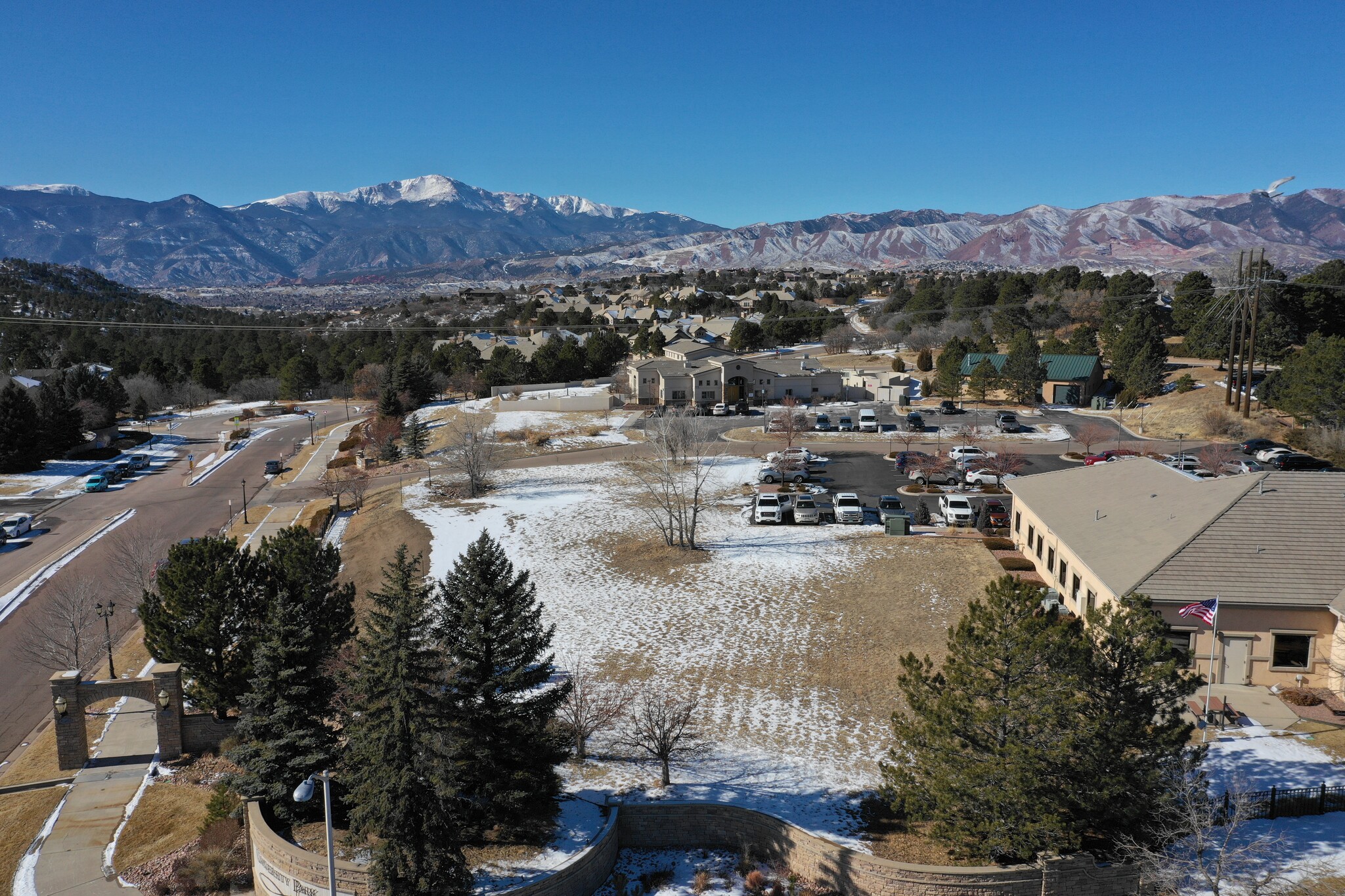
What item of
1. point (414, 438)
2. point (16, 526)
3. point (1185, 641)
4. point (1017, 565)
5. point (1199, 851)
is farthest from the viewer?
point (414, 438)

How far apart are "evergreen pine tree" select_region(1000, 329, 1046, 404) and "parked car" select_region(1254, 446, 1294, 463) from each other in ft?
68.1

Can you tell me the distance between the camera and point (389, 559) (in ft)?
116

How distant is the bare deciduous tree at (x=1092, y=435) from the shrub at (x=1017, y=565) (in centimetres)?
2058

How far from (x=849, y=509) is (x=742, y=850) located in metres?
23.8

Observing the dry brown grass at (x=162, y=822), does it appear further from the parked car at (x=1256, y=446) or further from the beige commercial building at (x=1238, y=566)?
the parked car at (x=1256, y=446)

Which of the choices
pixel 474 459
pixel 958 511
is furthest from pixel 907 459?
pixel 474 459

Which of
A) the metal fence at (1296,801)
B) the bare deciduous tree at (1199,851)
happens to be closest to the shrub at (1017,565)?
the metal fence at (1296,801)

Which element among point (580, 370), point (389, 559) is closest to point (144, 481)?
point (389, 559)

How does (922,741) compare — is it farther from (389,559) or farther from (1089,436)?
(1089,436)

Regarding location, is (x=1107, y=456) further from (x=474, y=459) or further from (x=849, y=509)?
(x=474, y=459)

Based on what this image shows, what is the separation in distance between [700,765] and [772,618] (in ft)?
31.1

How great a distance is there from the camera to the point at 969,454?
48.0 meters

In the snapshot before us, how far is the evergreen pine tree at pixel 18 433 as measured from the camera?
55438 mm

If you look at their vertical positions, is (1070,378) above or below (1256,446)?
above
